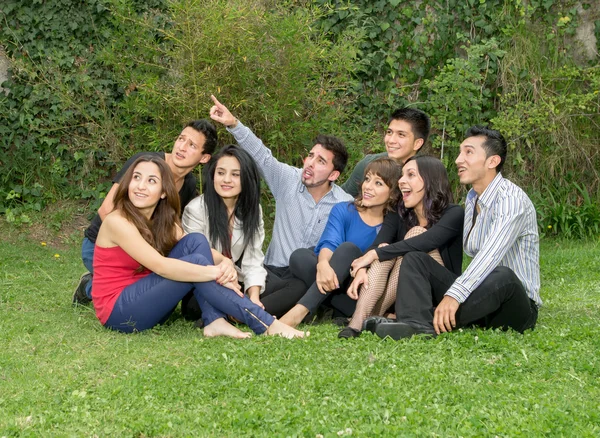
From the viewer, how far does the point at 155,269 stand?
4.68 meters

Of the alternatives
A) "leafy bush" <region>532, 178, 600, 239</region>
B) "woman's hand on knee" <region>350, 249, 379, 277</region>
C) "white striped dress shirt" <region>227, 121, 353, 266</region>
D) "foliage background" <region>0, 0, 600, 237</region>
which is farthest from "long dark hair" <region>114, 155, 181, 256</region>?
"leafy bush" <region>532, 178, 600, 239</region>

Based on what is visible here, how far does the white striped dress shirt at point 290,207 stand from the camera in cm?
559

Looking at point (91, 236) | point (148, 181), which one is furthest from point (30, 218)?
point (148, 181)

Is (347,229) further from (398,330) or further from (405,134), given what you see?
(398,330)

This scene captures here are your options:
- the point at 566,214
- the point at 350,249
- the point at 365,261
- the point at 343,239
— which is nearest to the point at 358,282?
the point at 365,261

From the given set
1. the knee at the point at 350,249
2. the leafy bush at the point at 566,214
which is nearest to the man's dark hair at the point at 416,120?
the knee at the point at 350,249

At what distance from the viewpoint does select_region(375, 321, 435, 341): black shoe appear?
4.50 m

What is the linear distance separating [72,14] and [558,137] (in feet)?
17.8

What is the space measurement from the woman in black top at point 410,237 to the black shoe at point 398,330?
0.32 metres

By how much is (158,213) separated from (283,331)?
105cm

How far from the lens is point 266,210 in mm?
8625

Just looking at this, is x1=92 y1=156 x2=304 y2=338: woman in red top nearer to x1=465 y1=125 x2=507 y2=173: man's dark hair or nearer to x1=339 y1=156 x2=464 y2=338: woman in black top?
x1=339 y1=156 x2=464 y2=338: woman in black top

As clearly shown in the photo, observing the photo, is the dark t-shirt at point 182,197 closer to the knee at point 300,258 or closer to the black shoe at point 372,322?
the knee at point 300,258

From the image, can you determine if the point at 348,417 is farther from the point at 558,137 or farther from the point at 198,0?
the point at 558,137
